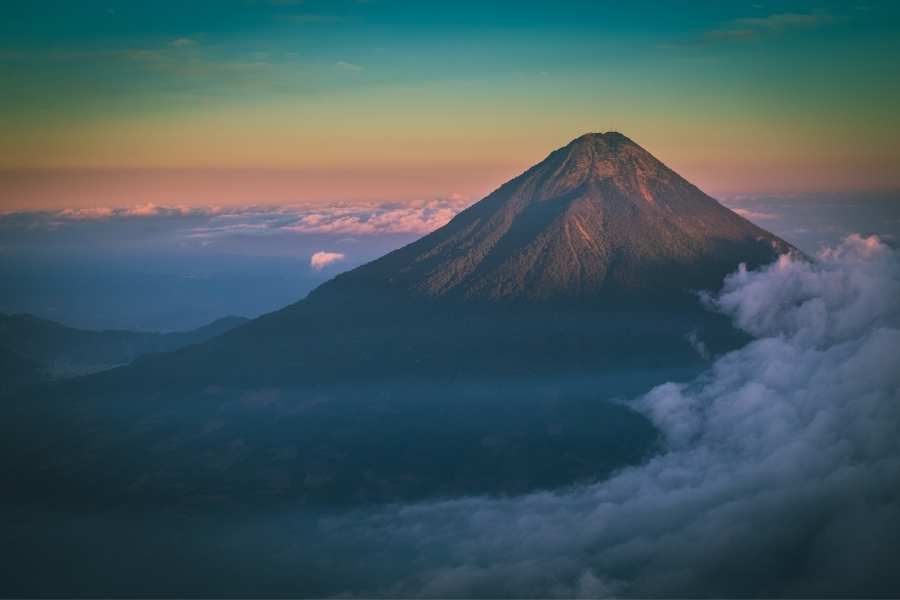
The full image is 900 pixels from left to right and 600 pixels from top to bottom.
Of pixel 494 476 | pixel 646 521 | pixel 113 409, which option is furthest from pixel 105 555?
pixel 646 521

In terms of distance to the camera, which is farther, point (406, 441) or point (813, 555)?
point (406, 441)

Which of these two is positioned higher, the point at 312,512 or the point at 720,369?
the point at 720,369

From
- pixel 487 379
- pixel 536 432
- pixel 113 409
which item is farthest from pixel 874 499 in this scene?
pixel 113 409

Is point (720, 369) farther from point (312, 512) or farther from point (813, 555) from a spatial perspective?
point (312, 512)

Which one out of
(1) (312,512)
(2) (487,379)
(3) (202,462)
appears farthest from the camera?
(2) (487,379)

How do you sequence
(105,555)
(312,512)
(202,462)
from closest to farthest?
(105,555) < (312,512) < (202,462)

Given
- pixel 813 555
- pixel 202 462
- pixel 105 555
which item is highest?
pixel 202 462

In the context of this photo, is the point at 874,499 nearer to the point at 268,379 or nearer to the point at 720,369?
the point at 720,369
